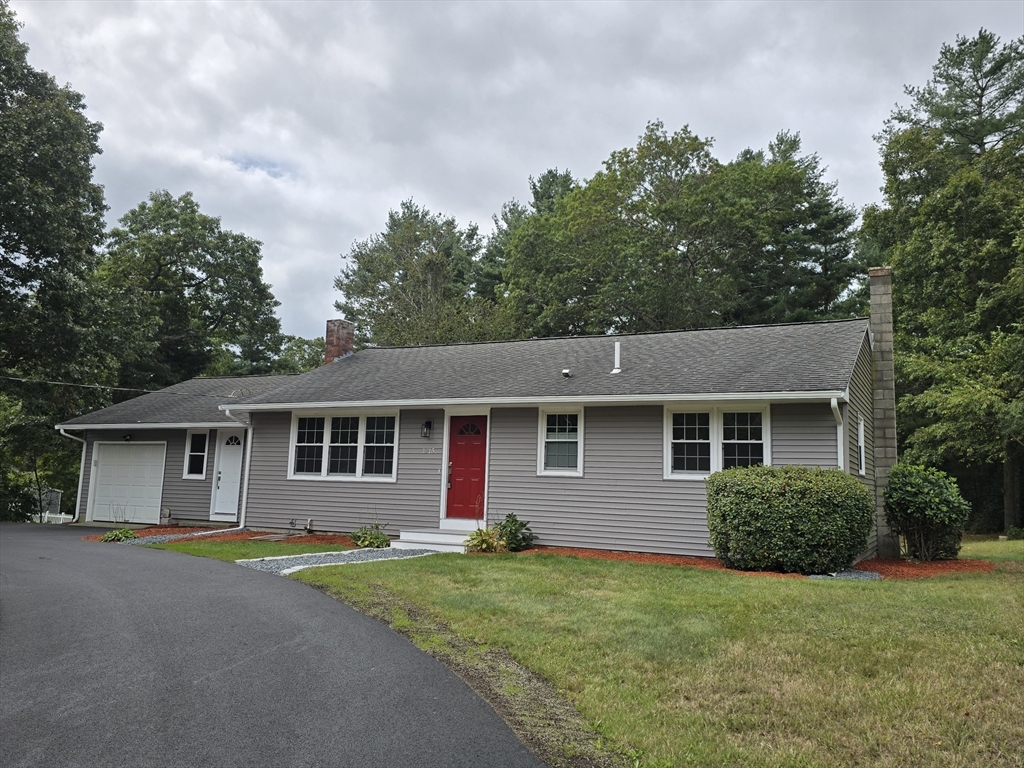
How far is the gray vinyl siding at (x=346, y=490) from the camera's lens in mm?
14406

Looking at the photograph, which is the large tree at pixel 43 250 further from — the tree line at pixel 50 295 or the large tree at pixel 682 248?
the large tree at pixel 682 248

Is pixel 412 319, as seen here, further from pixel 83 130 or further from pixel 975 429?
pixel 975 429

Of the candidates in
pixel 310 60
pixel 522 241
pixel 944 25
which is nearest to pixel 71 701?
pixel 310 60

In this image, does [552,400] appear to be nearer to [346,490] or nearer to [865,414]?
[346,490]

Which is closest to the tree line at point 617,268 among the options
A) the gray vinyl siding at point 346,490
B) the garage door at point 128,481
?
the garage door at point 128,481

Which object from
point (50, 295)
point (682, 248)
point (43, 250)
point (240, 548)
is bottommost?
point (240, 548)

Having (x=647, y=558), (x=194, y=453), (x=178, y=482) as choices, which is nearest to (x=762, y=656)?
(x=647, y=558)

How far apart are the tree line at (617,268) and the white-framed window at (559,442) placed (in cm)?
1371

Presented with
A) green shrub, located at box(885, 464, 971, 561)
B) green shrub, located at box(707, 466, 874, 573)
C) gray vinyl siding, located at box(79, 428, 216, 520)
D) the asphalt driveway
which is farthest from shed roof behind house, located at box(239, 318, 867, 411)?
the asphalt driveway

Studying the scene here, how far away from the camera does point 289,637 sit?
6.27 metres

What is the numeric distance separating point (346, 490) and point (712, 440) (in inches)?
300

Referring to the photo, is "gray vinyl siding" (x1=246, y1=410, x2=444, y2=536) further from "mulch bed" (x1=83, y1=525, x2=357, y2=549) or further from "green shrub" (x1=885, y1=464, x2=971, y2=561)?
"green shrub" (x1=885, y1=464, x2=971, y2=561)

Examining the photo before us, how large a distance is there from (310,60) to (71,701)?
12983 millimetres

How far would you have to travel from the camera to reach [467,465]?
14.1m
